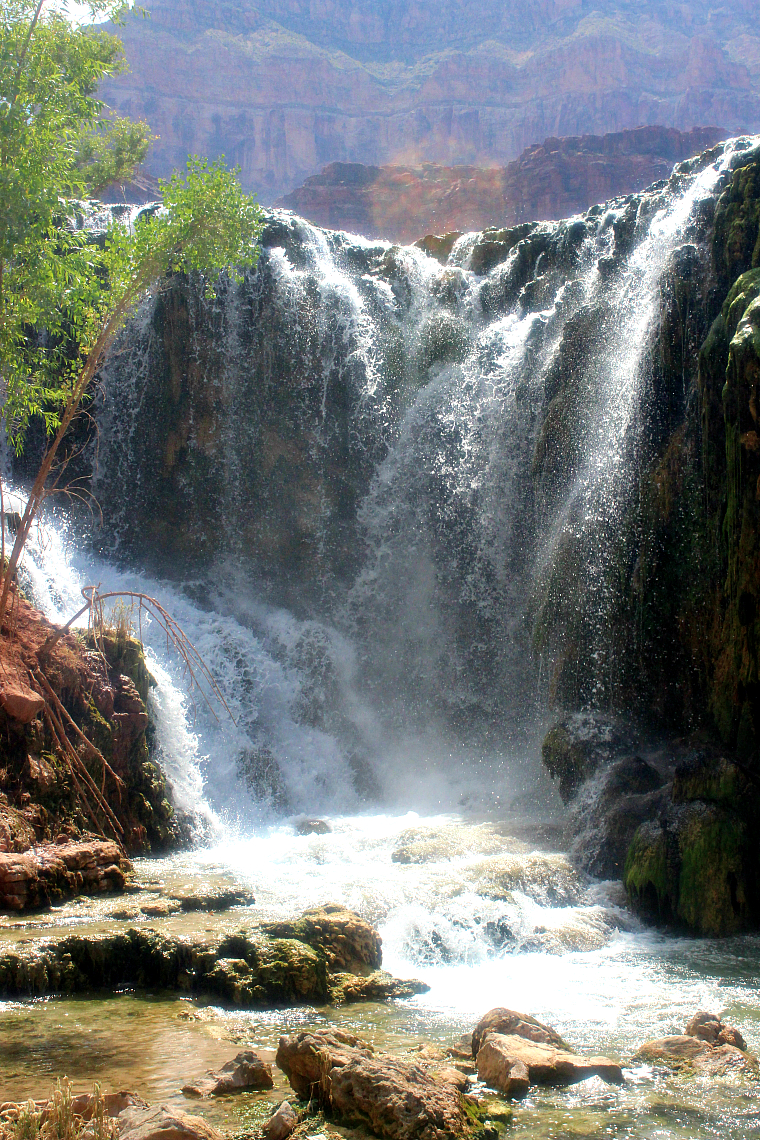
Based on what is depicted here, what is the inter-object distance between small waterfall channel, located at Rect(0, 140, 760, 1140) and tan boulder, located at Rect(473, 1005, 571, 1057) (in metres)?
0.53

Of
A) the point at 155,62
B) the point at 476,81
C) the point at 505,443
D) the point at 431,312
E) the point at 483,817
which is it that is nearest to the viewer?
the point at 483,817

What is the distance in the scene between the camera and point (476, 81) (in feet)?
277

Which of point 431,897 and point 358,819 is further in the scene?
point 358,819

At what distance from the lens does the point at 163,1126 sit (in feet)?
11.1

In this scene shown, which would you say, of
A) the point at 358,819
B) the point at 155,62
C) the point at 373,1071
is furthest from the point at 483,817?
the point at 155,62

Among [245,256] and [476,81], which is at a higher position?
[476,81]

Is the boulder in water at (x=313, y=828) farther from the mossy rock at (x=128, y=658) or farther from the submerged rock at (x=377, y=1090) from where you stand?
the submerged rock at (x=377, y=1090)

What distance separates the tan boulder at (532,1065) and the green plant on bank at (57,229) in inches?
212

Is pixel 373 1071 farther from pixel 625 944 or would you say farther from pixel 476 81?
pixel 476 81

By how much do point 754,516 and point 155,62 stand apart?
86406 millimetres

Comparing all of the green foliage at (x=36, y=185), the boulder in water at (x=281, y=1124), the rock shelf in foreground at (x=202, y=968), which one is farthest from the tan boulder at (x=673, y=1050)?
the green foliage at (x=36, y=185)

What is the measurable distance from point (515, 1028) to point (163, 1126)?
260 centimetres

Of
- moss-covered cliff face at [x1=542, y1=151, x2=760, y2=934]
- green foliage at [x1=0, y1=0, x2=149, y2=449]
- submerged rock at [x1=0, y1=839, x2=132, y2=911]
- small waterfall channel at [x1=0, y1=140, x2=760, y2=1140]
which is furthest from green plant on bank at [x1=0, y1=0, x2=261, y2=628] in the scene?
moss-covered cliff face at [x1=542, y1=151, x2=760, y2=934]

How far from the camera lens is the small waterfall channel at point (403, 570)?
26.0ft
